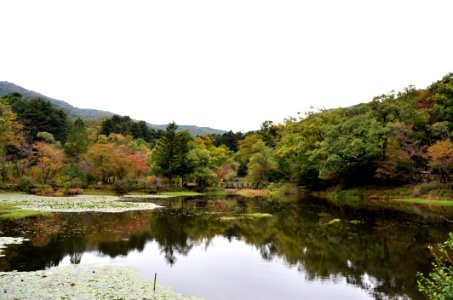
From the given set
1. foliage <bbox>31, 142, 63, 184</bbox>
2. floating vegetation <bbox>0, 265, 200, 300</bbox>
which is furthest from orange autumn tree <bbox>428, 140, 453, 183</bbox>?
foliage <bbox>31, 142, 63, 184</bbox>

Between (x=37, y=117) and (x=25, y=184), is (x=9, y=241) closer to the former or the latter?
(x=25, y=184)

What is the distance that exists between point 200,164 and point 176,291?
163 feet

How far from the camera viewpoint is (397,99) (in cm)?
5594

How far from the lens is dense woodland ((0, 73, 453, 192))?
1827 inches

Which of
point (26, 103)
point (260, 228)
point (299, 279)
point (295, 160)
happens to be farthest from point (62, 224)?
point (26, 103)

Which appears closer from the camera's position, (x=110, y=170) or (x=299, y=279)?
(x=299, y=279)

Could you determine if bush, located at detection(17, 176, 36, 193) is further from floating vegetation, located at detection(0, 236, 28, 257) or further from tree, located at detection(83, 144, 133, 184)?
floating vegetation, located at detection(0, 236, 28, 257)

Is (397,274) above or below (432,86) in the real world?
below

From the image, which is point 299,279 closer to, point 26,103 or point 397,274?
point 397,274

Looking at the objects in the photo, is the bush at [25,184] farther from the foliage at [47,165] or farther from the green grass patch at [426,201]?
the green grass patch at [426,201]

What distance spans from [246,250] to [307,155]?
40818 mm

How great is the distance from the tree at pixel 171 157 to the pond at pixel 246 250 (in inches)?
1178

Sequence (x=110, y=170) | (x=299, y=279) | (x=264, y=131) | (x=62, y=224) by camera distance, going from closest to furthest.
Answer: (x=299, y=279), (x=62, y=224), (x=110, y=170), (x=264, y=131)

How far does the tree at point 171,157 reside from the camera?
59656 millimetres
